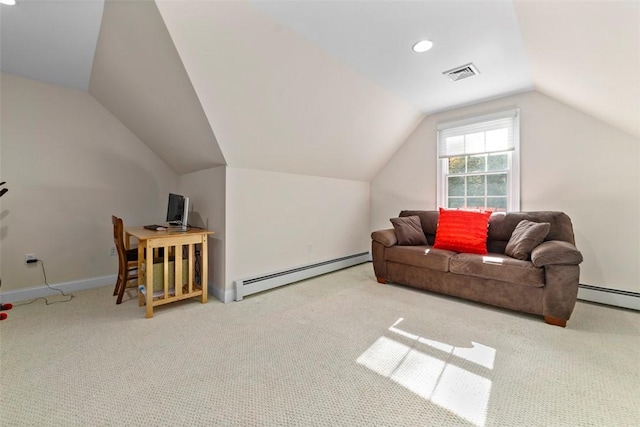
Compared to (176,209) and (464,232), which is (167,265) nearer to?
(176,209)

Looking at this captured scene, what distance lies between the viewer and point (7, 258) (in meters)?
2.64

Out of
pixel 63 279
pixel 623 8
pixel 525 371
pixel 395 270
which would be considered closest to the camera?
pixel 623 8

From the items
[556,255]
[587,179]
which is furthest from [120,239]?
[587,179]

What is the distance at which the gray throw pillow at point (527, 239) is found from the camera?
2.43m

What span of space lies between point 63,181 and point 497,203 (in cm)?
528

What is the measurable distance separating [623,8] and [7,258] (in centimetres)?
518

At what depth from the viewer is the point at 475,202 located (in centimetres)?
354

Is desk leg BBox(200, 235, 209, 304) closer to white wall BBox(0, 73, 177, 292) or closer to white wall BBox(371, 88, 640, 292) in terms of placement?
white wall BBox(0, 73, 177, 292)

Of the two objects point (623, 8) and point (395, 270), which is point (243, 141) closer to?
point (395, 270)

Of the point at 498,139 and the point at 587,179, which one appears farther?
the point at 498,139

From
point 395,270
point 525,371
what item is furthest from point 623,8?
point 395,270

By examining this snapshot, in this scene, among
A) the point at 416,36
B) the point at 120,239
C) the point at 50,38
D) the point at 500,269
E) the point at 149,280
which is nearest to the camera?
the point at 416,36

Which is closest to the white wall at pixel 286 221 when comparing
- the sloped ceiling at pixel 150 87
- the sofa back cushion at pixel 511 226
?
the sloped ceiling at pixel 150 87

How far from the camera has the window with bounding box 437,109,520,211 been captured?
3.24 meters
